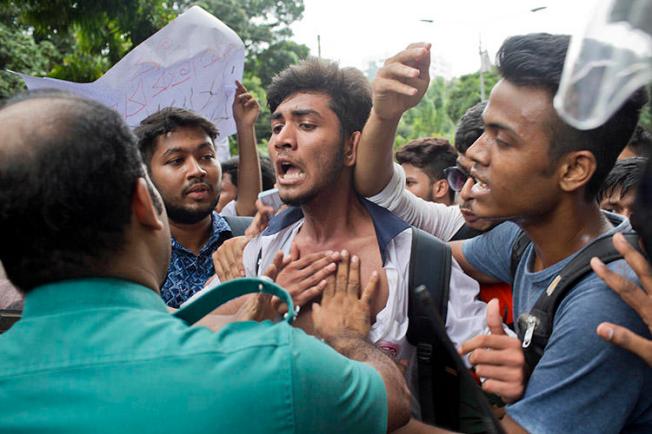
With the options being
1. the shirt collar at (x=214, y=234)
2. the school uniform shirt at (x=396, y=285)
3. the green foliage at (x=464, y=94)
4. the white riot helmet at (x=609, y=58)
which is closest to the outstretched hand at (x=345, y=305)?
the school uniform shirt at (x=396, y=285)

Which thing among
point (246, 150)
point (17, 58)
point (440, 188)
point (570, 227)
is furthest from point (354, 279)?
point (17, 58)

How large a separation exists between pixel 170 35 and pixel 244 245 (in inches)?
60.9

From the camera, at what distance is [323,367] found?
4.53 feet

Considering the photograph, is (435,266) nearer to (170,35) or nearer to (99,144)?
(99,144)

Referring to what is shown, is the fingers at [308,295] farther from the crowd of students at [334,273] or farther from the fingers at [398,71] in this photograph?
the fingers at [398,71]

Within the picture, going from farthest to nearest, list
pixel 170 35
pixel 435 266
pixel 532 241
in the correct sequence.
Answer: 1. pixel 170 35
2. pixel 435 266
3. pixel 532 241

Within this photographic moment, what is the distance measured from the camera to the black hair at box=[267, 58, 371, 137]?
2963mm

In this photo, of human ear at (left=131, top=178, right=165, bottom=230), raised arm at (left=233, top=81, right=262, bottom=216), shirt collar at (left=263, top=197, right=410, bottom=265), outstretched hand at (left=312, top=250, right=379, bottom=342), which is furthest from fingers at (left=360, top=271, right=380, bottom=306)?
raised arm at (left=233, top=81, right=262, bottom=216)

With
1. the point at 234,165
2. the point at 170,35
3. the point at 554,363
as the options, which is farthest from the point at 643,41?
the point at 234,165

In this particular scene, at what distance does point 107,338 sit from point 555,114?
4.67ft

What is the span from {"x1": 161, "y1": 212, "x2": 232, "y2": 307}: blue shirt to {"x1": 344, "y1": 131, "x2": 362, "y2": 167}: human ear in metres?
0.94

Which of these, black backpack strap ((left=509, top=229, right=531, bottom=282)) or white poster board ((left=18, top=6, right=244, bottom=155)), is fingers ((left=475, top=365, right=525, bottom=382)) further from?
white poster board ((left=18, top=6, right=244, bottom=155))

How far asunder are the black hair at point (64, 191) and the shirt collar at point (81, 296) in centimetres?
2

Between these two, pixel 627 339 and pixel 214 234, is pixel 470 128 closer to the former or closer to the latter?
pixel 214 234
